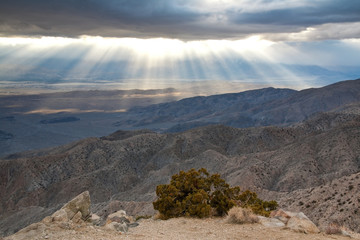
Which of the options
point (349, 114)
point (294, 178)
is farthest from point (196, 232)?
point (349, 114)

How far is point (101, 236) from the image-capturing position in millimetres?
17094

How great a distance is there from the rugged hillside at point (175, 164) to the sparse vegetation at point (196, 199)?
14720mm

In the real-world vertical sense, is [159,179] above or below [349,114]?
below

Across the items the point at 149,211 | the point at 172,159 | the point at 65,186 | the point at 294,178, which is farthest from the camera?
the point at 172,159

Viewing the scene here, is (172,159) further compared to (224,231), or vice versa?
(172,159)

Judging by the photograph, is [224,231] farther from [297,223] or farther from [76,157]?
[76,157]

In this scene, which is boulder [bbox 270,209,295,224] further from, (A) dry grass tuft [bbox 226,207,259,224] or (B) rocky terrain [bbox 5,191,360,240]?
(A) dry grass tuft [bbox 226,207,259,224]

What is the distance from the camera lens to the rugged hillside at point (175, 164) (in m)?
68.9

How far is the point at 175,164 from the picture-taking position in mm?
94562

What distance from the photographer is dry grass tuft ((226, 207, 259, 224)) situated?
2075cm

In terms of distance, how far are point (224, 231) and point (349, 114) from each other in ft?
476

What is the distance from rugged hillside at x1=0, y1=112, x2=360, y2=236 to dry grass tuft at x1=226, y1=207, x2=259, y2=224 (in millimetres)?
19093

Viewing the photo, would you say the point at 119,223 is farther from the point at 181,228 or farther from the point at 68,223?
the point at 181,228

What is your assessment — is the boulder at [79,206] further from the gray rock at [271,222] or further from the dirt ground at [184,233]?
the gray rock at [271,222]
